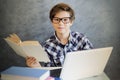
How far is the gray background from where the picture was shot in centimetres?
208

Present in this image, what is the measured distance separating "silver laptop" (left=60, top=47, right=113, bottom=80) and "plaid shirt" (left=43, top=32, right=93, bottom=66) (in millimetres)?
412

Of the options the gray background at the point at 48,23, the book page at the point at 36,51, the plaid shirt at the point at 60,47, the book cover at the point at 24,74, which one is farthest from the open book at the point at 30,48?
the gray background at the point at 48,23

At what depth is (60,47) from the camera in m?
2.02

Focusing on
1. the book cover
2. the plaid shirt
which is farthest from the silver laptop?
the plaid shirt

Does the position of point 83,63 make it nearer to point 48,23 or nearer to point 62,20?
point 62,20

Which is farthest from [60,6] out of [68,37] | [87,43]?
[87,43]

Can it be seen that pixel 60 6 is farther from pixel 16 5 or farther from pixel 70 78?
pixel 70 78

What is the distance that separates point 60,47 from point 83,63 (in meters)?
0.51

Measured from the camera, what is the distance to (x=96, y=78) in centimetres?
165

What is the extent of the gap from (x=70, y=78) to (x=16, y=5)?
0.87 meters

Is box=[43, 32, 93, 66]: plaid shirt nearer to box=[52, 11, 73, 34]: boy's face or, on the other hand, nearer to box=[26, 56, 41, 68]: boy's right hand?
box=[52, 11, 73, 34]: boy's face

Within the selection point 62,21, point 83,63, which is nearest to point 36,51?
point 83,63

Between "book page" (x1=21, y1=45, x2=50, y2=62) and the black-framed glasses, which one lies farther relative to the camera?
the black-framed glasses

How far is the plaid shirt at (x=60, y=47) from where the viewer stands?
1.99 meters
